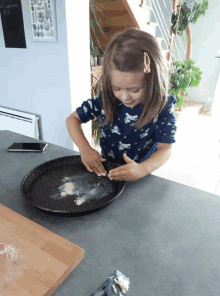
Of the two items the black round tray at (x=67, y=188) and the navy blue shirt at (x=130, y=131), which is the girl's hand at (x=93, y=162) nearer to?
the black round tray at (x=67, y=188)

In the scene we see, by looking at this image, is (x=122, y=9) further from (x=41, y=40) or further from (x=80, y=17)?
(x=41, y=40)

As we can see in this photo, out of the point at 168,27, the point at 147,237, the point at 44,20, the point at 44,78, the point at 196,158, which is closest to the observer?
the point at 147,237

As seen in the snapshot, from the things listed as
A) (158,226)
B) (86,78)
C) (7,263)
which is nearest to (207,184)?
(86,78)

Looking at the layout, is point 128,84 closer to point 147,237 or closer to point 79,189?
point 79,189

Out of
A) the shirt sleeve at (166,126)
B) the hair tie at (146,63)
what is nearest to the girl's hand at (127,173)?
the shirt sleeve at (166,126)

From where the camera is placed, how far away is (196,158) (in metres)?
2.71

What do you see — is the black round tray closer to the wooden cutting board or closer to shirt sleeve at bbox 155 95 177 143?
the wooden cutting board

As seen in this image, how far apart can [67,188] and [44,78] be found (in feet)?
5.20

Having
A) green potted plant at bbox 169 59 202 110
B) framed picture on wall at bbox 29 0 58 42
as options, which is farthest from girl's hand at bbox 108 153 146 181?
green potted plant at bbox 169 59 202 110

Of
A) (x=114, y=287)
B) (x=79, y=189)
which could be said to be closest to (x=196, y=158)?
(x=79, y=189)

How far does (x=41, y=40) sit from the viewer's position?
1887 mm

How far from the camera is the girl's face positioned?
0.79 meters

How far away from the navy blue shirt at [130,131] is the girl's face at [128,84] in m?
0.18

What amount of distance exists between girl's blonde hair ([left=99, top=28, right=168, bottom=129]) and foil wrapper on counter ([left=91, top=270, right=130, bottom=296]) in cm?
64
